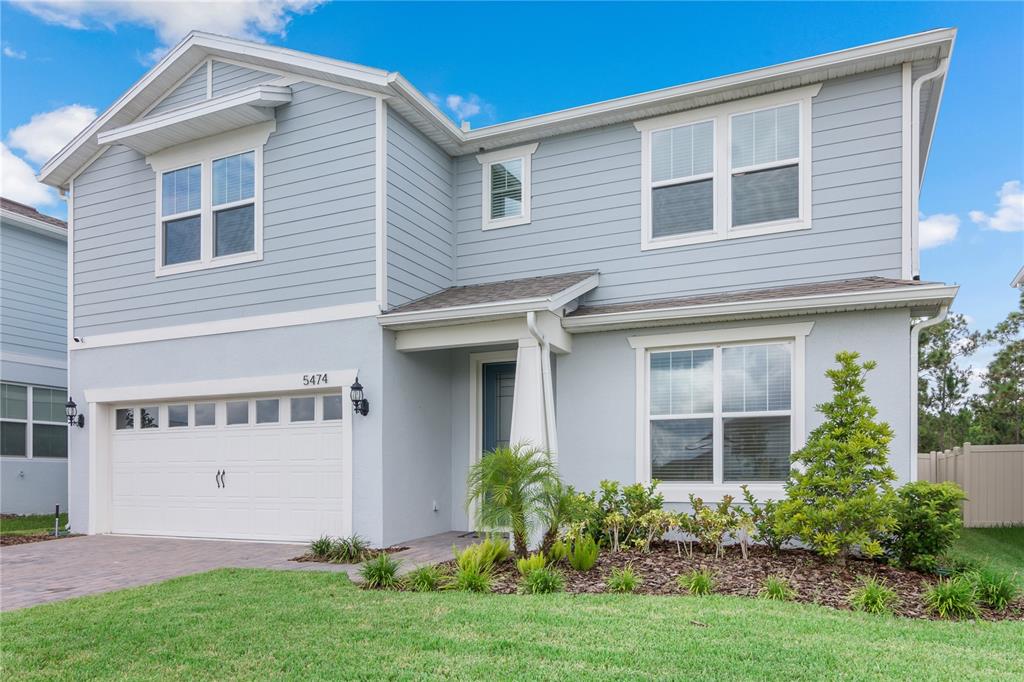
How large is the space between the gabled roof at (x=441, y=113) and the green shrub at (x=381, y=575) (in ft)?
19.9

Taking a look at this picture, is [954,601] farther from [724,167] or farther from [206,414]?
[206,414]

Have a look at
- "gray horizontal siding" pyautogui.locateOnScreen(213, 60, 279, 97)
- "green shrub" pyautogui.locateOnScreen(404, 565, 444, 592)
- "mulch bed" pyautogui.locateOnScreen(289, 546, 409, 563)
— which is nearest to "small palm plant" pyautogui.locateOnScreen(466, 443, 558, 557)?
"green shrub" pyautogui.locateOnScreen(404, 565, 444, 592)

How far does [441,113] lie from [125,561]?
24.3ft

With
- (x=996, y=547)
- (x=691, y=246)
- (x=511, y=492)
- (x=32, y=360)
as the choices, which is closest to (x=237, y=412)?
(x=511, y=492)

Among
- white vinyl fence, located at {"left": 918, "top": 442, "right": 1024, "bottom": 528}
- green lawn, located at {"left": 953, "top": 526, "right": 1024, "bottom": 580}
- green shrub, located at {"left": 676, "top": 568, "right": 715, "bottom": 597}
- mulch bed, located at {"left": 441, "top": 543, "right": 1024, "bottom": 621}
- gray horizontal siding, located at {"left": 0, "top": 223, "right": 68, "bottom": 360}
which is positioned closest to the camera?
mulch bed, located at {"left": 441, "top": 543, "right": 1024, "bottom": 621}

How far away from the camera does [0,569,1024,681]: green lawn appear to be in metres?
4.29

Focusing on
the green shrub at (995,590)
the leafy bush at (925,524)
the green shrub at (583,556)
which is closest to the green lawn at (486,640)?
the green shrub at (995,590)

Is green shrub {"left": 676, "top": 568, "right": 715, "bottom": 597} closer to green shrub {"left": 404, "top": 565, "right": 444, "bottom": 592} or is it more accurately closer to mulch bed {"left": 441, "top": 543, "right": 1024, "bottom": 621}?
mulch bed {"left": 441, "top": 543, "right": 1024, "bottom": 621}

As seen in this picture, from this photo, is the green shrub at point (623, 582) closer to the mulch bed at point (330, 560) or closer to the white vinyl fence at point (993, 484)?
the mulch bed at point (330, 560)

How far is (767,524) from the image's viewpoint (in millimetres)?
7340

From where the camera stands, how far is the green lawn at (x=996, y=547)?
25.7 feet

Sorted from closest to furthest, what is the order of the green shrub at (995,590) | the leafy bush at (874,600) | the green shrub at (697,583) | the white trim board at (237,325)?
the leafy bush at (874,600)
the green shrub at (995,590)
the green shrub at (697,583)
the white trim board at (237,325)

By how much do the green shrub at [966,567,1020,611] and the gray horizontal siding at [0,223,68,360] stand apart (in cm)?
1746

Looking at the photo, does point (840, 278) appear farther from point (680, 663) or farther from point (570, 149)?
point (680, 663)
